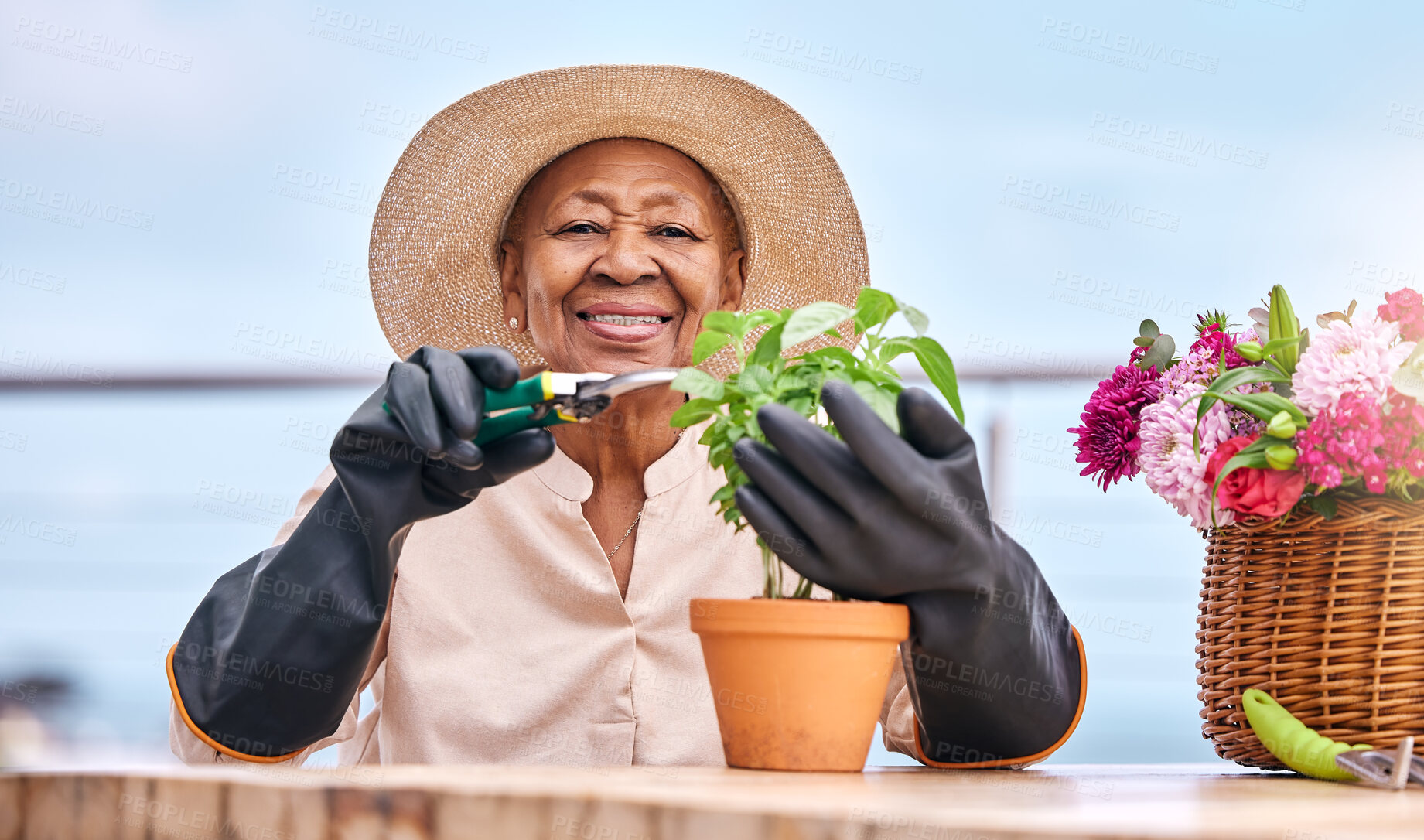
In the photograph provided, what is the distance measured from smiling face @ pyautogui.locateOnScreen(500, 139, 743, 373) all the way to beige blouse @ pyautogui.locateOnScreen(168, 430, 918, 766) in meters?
0.17

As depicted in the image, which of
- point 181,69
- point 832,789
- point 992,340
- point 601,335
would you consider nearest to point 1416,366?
point 832,789

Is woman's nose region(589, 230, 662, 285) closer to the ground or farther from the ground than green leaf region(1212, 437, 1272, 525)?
farther from the ground

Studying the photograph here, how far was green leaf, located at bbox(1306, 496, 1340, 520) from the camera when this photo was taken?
2.57 feet

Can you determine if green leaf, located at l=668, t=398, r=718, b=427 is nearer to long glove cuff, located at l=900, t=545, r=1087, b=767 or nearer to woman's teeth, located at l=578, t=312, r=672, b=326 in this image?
long glove cuff, located at l=900, t=545, r=1087, b=767

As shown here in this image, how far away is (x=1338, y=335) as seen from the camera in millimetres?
773

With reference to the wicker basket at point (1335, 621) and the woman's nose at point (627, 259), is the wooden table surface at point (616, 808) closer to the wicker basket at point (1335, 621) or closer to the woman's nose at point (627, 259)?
the wicker basket at point (1335, 621)

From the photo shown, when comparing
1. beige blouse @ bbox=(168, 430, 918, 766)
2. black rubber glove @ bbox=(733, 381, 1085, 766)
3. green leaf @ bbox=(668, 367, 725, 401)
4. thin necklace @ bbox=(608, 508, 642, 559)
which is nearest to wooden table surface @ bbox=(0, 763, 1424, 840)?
black rubber glove @ bbox=(733, 381, 1085, 766)

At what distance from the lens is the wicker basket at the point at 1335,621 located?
775mm

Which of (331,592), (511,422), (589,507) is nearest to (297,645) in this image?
(331,592)

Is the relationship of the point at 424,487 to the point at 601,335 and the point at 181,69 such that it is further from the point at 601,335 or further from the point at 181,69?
the point at 181,69

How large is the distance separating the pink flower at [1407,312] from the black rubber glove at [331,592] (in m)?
0.65

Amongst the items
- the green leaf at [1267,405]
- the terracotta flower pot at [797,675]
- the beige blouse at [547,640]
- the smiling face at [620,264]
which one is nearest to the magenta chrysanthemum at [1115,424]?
the green leaf at [1267,405]

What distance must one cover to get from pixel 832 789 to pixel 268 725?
0.55 metres

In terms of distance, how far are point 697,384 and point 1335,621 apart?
19.9 inches
